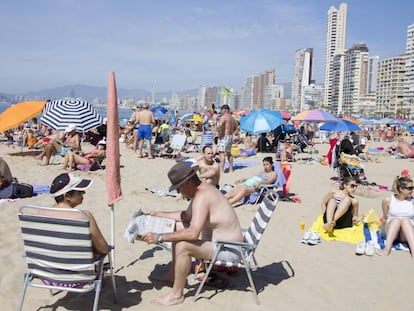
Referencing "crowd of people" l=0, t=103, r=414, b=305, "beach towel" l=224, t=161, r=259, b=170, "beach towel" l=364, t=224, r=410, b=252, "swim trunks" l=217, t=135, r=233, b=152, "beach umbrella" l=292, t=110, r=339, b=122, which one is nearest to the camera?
"crowd of people" l=0, t=103, r=414, b=305

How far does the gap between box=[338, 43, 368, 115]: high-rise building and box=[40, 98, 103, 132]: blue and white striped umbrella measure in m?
117

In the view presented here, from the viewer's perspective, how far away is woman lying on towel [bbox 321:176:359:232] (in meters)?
4.88

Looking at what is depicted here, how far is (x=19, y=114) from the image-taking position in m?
8.84

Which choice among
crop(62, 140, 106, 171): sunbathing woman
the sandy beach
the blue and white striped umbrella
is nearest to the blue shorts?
crop(62, 140, 106, 171): sunbathing woman

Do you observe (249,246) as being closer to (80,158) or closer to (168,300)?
(168,300)

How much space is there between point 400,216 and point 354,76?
12447cm

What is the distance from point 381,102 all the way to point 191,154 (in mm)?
110027

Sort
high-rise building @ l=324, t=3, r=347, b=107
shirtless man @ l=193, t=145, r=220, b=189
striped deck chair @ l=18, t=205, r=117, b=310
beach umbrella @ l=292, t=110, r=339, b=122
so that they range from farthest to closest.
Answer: high-rise building @ l=324, t=3, r=347, b=107
beach umbrella @ l=292, t=110, r=339, b=122
shirtless man @ l=193, t=145, r=220, b=189
striped deck chair @ l=18, t=205, r=117, b=310

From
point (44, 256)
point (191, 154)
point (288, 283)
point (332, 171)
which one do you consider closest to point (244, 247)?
point (288, 283)

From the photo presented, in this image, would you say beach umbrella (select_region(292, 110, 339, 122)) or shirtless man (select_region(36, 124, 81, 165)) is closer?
shirtless man (select_region(36, 124, 81, 165))

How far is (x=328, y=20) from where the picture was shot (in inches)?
5684

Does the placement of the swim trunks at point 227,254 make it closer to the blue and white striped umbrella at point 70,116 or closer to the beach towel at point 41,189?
the beach towel at point 41,189

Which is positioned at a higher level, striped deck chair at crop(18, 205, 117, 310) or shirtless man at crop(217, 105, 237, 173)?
shirtless man at crop(217, 105, 237, 173)

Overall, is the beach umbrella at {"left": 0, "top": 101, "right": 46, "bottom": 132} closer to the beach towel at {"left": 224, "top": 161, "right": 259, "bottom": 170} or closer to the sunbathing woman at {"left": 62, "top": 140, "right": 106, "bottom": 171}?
the sunbathing woman at {"left": 62, "top": 140, "right": 106, "bottom": 171}
